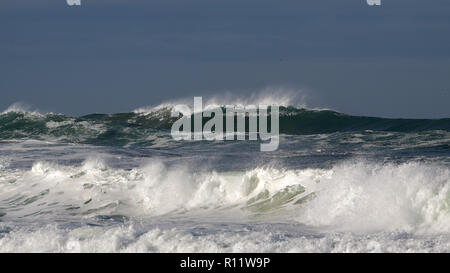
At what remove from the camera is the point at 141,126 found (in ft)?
137

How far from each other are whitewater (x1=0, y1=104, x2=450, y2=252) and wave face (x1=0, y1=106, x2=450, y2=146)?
7.36 m

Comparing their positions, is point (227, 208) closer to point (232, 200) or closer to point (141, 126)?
point (232, 200)

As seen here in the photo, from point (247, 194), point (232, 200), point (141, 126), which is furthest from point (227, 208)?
point (141, 126)

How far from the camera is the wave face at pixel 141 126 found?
37.2 metres

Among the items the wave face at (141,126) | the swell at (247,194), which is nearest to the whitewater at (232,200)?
the swell at (247,194)

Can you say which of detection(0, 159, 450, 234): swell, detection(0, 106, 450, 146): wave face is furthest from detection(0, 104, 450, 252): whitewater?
detection(0, 106, 450, 146): wave face

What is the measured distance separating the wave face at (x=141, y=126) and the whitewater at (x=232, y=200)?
7.36m

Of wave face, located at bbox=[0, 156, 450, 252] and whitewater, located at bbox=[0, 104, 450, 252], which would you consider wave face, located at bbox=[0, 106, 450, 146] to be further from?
wave face, located at bbox=[0, 156, 450, 252]

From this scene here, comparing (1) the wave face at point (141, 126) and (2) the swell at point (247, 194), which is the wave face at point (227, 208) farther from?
(1) the wave face at point (141, 126)

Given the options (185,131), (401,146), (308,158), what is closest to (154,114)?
(185,131)

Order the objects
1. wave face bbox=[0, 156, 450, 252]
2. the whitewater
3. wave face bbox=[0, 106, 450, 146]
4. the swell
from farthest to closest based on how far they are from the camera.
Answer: wave face bbox=[0, 106, 450, 146] → the swell → the whitewater → wave face bbox=[0, 156, 450, 252]

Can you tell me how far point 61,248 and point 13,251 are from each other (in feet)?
2.33

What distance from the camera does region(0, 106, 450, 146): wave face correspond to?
37.2 meters
